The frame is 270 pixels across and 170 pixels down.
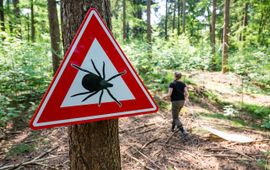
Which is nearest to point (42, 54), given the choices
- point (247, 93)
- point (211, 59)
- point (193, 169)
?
point (193, 169)

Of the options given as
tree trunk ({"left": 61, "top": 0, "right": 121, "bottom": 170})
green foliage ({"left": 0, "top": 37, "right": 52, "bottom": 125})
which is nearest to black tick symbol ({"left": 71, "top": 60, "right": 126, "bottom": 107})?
tree trunk ({"left": 61, "top": 0, "right": 121, "bottom": 170})

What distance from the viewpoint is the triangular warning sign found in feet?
4.91

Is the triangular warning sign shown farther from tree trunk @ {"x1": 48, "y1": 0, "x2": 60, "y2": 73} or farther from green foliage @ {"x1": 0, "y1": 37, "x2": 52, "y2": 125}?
tree trunk @ {"x1": 48, "y1": 0, "x2": 60, "y2": 73}

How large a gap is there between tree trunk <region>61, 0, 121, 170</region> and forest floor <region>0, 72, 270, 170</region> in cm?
244

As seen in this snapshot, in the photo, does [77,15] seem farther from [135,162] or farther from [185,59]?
[185,59]

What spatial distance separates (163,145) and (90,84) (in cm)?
407

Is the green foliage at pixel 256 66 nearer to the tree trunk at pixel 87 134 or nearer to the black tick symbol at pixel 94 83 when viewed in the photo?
the tree trunk at pixel 87 134

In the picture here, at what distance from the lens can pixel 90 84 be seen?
5.11ft

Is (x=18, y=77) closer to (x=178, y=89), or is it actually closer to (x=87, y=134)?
(x=178, y=89)

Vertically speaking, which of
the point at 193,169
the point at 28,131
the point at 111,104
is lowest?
the point at 193,169

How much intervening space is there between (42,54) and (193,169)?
8.17 m

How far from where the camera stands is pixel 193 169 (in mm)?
4270

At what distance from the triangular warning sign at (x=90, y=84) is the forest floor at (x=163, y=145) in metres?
2.89

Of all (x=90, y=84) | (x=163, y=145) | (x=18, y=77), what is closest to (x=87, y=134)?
(x=90, y=84)
